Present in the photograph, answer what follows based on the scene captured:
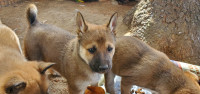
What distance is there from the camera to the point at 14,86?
212cm

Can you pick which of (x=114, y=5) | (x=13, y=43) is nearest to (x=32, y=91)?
(x=13, y=43)

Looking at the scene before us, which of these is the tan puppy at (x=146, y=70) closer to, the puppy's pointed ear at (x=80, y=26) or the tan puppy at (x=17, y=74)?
the puppy's pointed ear at (x=80, y=26)

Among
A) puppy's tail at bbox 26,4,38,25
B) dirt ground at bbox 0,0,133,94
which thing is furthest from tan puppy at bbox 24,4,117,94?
dirt ground at bbox 0,0,133,94

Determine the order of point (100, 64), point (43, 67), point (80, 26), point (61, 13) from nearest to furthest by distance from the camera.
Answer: point (43, 67), point (100, 64), point (80, 26), point (61, 13)

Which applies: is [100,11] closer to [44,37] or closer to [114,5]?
[114,5]

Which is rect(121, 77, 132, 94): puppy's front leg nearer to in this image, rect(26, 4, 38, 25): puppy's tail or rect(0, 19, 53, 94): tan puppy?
rect(0, 19, 53, 94): tan puppy

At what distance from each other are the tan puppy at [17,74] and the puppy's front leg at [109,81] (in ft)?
5.19

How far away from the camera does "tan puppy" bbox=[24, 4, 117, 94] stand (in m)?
3.21

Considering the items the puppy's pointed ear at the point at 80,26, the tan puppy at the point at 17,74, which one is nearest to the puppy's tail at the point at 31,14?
the tan puppy at the point at 17,74

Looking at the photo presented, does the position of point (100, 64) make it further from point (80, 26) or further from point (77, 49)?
point (80, 26)

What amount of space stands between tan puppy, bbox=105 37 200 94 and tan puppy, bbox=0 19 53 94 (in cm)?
156

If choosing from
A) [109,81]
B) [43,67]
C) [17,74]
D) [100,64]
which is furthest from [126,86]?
[17,74]

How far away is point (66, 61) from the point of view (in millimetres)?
3709

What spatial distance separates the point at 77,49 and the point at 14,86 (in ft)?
4.91
